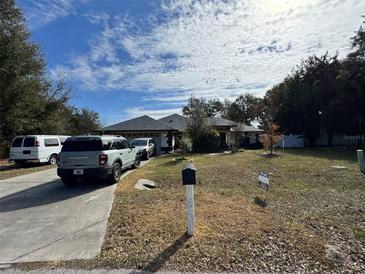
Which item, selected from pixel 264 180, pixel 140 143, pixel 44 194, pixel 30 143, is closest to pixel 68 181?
pixel 44 194

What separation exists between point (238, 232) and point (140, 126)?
82.4 feet

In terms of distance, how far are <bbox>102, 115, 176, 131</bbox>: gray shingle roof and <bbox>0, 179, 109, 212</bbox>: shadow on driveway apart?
17.6m

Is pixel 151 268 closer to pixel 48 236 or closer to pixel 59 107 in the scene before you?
pixel 48 236

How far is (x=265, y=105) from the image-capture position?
61594 millimetres

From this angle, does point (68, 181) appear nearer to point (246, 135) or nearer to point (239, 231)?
point (239, 231)

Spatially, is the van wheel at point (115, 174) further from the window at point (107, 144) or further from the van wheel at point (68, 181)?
the van wheel at point (68, 181)

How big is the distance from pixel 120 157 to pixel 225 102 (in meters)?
56.8

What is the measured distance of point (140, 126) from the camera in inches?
1170

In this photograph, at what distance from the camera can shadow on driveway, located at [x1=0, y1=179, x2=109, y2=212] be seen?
8.23 m

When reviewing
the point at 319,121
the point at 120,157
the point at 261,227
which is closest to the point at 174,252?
the point at 261,227

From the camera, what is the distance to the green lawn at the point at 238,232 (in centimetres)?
431

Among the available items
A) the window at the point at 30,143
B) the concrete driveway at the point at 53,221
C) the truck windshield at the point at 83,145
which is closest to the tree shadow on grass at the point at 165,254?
the concrete driveway at the point at 53,221

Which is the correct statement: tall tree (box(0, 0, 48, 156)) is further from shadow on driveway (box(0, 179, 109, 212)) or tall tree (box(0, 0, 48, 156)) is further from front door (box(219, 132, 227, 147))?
front door (box(219, 132, 227, 147))

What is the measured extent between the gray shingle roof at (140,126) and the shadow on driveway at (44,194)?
17633 mm
